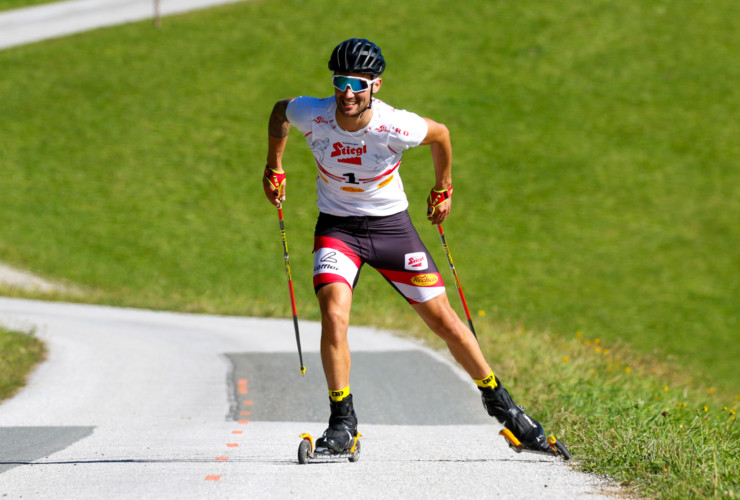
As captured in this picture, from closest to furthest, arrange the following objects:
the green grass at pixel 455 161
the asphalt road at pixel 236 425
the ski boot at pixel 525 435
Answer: the asphalt road at pixel 236 425, the ski boot at pixel 525 435, the green grass at pixel 455 161

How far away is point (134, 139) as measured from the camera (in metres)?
33.9

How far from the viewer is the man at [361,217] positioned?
5773 mm

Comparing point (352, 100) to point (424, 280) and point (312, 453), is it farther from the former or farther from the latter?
Answer: point (312, 453)

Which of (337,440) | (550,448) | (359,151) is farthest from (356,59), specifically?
(550,448)

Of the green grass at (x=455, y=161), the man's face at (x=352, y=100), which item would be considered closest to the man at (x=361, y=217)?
the man's face at (x=352, y=100)

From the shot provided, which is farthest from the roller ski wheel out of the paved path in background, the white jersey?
the paved path in background

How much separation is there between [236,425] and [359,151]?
301 cm

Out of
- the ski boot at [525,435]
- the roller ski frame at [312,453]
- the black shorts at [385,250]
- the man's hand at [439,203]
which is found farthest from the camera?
the man's hand at [439,203]

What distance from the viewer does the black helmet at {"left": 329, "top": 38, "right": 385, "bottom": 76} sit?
574 centimetres

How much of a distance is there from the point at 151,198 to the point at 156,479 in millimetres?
26328

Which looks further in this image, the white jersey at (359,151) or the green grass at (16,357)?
the green grass at (16,357)

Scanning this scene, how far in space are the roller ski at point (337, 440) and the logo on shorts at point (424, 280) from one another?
866 millimetres

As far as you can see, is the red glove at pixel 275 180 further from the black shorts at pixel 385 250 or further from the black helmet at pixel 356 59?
the black helmet at pixel 356 59

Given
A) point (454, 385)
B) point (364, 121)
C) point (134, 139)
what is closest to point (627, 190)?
point (134, 139)
